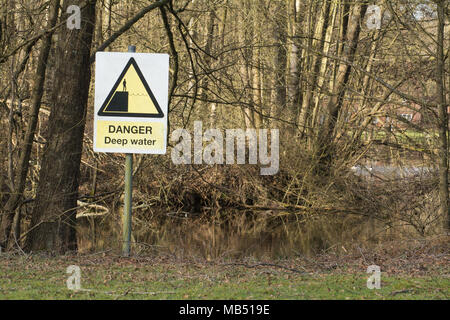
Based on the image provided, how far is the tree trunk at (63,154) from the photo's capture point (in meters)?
10.5

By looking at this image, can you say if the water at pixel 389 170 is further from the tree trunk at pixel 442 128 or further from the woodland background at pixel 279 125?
the tree trunk at pixel 442 128

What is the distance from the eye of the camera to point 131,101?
26.7ft

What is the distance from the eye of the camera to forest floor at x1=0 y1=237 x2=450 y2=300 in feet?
20.1

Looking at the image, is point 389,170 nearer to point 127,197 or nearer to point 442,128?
point 442,128

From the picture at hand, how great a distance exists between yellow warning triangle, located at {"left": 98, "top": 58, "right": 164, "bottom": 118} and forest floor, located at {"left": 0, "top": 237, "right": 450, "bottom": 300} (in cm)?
178

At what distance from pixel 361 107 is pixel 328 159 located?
1.75m

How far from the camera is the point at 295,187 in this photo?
789 inches

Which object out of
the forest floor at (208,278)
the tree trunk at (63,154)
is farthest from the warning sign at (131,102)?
the tree trunk at (63,154)

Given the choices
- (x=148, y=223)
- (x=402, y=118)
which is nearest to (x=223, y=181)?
(x=148, y=223)

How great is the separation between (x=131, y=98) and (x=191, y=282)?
2531mm

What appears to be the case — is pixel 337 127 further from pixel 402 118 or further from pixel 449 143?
pixel 449 143

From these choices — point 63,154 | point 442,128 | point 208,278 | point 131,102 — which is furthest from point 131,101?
point 442,128

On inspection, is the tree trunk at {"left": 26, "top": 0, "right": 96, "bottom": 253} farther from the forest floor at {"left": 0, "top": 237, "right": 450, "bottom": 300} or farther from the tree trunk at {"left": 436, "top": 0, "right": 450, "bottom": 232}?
the tree trunk at {"left": 436, "top": 0, "right": 450, "bottom": 232}

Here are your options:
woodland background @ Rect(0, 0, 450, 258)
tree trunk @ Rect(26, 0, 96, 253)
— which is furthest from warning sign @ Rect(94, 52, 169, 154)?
woodland background @ Rect(0, 0, 450, 258)
